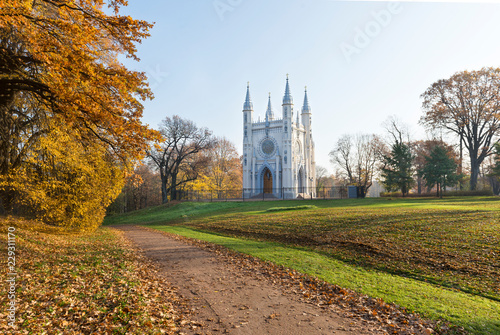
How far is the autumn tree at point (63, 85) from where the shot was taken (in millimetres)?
7594

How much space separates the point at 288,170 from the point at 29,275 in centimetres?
4254

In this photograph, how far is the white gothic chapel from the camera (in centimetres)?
4812

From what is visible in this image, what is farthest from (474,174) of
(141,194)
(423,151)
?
(141,194)

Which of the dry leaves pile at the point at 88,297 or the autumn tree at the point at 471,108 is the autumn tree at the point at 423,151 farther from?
the dry leaves pile at the point at 88,297

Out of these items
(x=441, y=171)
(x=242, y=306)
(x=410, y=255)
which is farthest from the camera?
(x=441, y=171)

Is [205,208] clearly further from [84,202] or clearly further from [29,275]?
[29,275]

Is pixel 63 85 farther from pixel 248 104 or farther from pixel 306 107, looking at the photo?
pixel 306 107

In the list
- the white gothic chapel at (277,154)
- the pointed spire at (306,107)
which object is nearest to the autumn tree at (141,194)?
the white gothic chapel at (277,154)

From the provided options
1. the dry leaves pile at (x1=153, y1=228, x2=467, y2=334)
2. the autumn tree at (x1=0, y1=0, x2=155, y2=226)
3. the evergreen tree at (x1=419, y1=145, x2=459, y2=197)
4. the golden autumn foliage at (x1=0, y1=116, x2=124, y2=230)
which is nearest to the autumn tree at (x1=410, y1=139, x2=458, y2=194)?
the evergreen tree at (x1=419, y1=145, x2=459, y2=197)

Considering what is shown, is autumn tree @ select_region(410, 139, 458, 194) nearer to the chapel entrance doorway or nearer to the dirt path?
the chapel entrance doorway

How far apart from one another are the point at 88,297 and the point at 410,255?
9.46 metres

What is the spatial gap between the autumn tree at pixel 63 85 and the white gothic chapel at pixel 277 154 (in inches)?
1376

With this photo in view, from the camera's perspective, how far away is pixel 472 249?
1004 cm

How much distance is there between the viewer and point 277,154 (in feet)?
161
